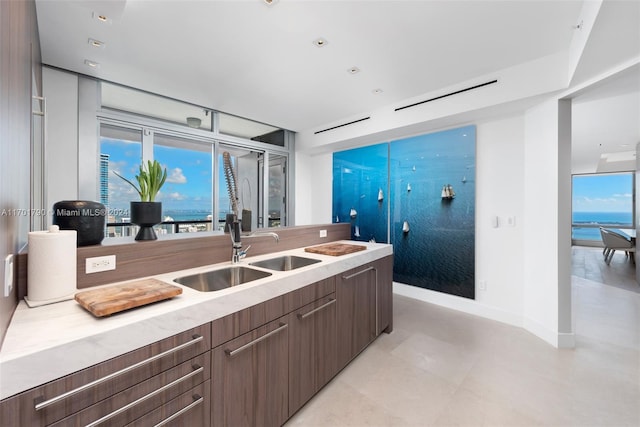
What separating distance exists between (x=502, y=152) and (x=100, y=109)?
459 centimetres

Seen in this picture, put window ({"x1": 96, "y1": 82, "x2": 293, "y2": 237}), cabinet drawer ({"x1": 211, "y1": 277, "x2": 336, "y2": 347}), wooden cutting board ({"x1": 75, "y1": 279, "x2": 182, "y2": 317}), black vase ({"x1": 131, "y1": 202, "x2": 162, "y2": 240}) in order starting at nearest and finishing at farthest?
wooden cutting board ({"x1": 75, "y1": 279, "x2": 182, "y2": 317}), cabinet drawer ({"x1": 211, "y1": 277, "x2": 336, "y2": 347}), black vase ({"x1": 131, "y1": 202, "x2": 162, "y2": 240}), window ({"x1": 96, "y1": 82, "x2": 293, "y2": 237})

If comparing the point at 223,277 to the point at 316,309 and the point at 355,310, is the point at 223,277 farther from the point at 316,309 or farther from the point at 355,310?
the point at 355,310

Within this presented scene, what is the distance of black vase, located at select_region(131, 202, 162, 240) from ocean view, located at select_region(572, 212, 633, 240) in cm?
1147

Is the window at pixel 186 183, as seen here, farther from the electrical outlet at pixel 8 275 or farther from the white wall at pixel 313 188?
the electrical outlet at pixel 8 275

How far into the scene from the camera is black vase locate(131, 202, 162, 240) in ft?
4.85

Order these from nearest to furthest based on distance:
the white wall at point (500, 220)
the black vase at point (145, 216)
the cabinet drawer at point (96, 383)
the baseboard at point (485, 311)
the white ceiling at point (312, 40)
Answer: the cabinet drawer at point (96, 383), the black vase at point (145, 216), the white ceiling at point (312, 40), the baseboard at point (485, 311), the white wall at point (500, 220)

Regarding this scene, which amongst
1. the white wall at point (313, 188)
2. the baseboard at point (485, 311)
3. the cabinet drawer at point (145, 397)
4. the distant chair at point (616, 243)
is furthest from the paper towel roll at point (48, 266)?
the distant chair at point (616, 243)

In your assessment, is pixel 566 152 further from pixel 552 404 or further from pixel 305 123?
pixel 305 123

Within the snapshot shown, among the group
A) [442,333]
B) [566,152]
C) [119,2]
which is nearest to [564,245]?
[566,152]

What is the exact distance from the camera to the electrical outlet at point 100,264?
1.27m

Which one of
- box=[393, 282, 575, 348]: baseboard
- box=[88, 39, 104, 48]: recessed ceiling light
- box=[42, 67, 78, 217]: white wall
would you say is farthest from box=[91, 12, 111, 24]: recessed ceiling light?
box=[393, 282, 575, 348]: baseboard

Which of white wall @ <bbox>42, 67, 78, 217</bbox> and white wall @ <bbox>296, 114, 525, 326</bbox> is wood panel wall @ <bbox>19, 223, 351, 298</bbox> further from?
white wall @ <bbox>296, 114, 525, 326</bbox>

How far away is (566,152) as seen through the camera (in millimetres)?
2496

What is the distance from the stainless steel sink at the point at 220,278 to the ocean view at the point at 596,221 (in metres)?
10.9
